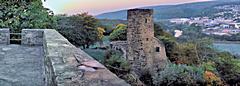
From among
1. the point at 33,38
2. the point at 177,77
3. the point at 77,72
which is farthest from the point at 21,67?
the point at 177,77

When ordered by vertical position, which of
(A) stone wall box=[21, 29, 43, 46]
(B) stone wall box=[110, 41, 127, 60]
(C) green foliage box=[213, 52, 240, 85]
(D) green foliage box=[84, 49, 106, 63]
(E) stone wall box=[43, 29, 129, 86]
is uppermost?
(E) stone wall box=[43, 29, 129, 86]

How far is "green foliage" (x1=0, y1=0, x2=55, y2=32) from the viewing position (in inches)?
423

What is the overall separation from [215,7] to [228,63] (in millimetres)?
33515

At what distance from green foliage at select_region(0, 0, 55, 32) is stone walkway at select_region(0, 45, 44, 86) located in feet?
11.6

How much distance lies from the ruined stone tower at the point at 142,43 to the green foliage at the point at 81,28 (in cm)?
368

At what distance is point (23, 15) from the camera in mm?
10836

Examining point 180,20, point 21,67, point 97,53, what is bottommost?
point 97,53

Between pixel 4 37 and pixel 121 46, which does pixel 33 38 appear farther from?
pixel 121 46

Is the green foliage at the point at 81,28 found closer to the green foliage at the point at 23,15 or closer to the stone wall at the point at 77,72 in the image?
the green foliage at the point at 23,15

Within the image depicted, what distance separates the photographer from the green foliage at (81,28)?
24650 mm

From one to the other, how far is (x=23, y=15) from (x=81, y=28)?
15.6 m

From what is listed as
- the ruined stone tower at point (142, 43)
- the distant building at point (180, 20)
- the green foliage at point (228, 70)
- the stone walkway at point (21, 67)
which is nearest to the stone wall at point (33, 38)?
the stone walkway at point (21, 67)

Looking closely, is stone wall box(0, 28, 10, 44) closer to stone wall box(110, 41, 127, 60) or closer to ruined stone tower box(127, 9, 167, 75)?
ruined stone tower box(127, 9, 167, 75)

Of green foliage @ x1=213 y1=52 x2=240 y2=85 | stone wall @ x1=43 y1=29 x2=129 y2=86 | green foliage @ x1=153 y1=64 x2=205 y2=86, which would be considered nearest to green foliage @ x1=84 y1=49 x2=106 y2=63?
green foliage @ x1=153 y1=64 x2=205 y2=86
